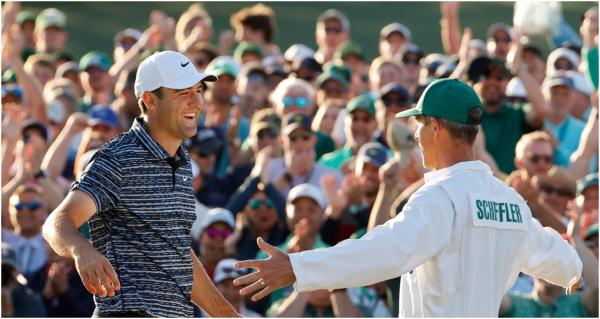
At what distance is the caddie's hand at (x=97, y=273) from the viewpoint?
5277 millimetres

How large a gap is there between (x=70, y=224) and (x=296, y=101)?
689 centimetres

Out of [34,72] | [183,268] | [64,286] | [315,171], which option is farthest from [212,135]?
[183,268]

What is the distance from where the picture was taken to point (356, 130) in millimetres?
11547

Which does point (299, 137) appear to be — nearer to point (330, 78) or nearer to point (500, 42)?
point (330, 78)

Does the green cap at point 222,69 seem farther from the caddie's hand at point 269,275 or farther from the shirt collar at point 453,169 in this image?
the caddie's hand at point 269,275

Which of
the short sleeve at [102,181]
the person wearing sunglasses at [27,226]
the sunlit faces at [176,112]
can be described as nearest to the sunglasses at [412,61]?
the person wearing sunglasses at [27,226]

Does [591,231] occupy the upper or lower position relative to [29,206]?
lower

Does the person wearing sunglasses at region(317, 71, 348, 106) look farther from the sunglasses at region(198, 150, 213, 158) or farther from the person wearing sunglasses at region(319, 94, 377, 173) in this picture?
the sunglasses at region(198, 150, 213, 158)

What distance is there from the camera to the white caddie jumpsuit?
5438mm

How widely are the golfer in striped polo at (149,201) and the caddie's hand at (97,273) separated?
0.21 metres

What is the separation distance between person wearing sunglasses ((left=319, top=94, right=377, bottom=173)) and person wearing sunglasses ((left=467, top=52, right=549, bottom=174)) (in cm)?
80

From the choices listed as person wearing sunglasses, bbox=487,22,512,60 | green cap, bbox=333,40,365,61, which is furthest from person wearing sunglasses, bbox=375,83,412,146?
green cap, bbox=333,40,365,61

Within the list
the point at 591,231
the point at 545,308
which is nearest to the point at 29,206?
the point at 545,308

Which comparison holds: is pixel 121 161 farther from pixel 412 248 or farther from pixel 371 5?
pixel 371 5
